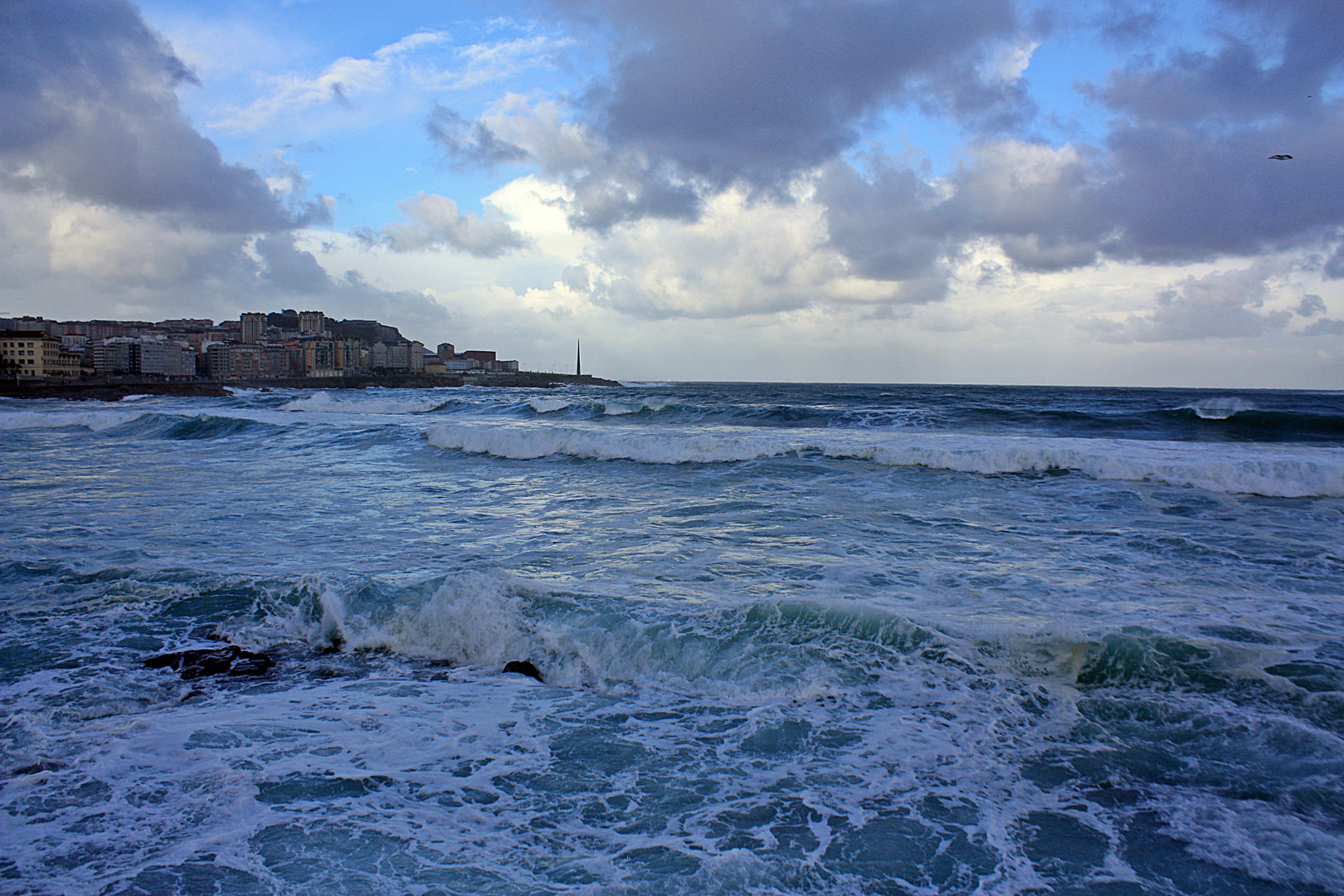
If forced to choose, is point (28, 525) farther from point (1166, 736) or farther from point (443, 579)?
point (1166, 736)

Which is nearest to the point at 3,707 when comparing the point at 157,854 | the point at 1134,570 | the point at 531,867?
the point at 157,854

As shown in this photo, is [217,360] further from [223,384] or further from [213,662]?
[213,662]

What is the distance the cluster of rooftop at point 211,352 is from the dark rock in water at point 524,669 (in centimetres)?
9166

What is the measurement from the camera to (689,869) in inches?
116

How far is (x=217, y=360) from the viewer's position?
114625 millimetres

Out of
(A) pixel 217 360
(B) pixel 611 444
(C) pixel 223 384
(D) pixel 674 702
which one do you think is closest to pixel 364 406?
(B) pixel 611 444

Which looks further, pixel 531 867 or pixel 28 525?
pixel 28 525

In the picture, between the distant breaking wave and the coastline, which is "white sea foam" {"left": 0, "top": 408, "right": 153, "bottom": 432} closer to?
the distant breaking wave

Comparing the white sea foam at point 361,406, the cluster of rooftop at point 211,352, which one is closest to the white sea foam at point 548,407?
the white sea foam at point 361,406

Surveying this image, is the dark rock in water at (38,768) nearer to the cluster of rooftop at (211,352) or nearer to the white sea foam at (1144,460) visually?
the white sea foam at (1144,460)

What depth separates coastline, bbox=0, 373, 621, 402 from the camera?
53.0 meters

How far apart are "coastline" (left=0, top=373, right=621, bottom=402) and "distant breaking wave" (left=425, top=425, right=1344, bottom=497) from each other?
160 feet

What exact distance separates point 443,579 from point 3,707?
302 centimetres

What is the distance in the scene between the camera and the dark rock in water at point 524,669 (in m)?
5.14
